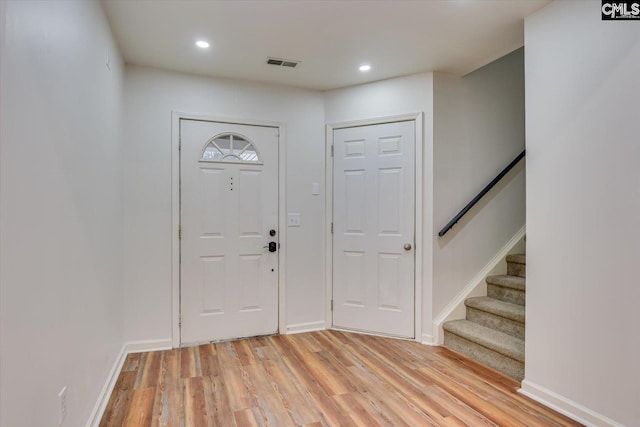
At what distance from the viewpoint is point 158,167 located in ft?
10.5

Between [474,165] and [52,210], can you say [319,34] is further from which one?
[52,210]

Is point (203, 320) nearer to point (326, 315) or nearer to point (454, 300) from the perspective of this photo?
point (326, 315)

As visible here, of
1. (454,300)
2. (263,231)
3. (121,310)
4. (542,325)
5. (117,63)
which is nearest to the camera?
(542,325)

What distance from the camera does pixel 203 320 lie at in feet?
11.1

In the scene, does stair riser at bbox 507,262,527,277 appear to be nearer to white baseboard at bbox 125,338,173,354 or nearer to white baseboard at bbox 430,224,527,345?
white baseboard at bbox 430,224,527,345

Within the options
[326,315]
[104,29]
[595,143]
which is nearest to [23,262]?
[104,29]

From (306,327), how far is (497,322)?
5.82 feet

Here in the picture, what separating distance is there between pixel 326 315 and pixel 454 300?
128cm

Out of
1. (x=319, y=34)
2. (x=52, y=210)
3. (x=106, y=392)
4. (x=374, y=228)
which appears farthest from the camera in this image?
(x=374, y=228)

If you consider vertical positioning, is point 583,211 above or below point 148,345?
above

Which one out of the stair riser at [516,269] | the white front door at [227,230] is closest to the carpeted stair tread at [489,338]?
the stair riser at [516,269]

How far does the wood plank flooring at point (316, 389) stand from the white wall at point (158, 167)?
15.8 inches

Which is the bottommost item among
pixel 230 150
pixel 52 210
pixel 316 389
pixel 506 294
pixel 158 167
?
pixel 316 389

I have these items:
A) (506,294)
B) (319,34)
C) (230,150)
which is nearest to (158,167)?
(230,150)
